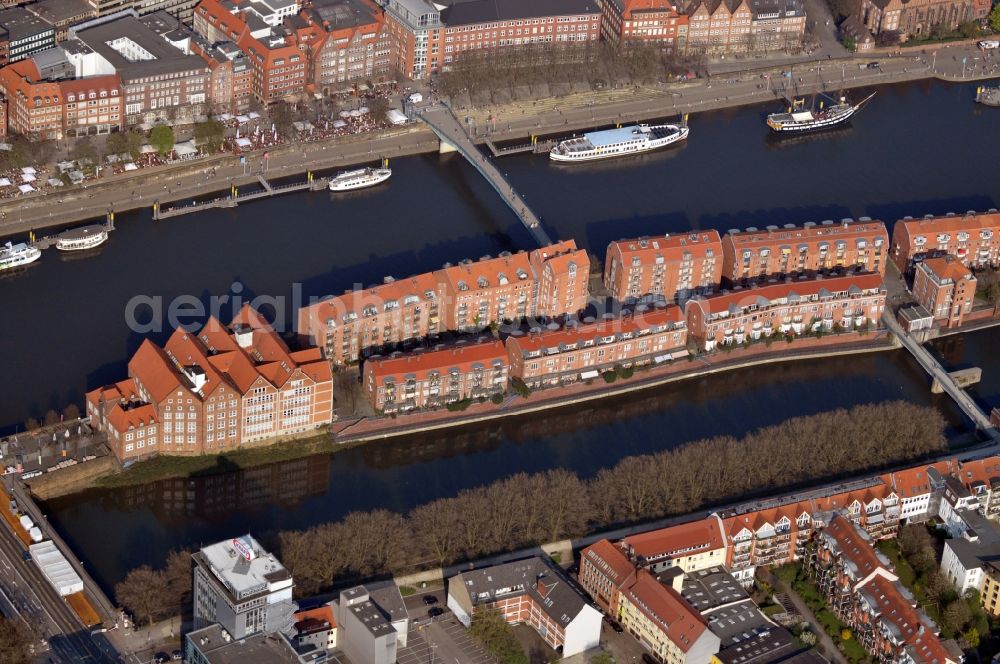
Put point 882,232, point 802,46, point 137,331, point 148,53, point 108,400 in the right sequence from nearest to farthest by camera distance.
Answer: point 108,400 → point 137,331 → point 882,232 → point 148,53 → point 802,46

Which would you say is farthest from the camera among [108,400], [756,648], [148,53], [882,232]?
[148,53]

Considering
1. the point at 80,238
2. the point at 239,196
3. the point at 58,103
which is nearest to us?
the point at 80,238

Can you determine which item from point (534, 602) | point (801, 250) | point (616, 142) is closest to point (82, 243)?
point (616, 142)

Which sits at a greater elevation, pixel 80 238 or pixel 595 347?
pixel 80 238

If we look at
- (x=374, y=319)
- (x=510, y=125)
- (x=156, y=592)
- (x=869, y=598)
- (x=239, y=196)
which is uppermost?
(x=374, y=319)

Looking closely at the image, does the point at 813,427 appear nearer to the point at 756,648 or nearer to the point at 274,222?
the point at 756,648

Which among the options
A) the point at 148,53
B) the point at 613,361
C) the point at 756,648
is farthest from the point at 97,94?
the point at 756,648

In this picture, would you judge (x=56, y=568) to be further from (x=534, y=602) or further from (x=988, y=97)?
(x=988, y=97)

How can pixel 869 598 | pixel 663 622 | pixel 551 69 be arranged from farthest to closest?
pixel 551 69 < pixel 869 598 < pixel 663 622
